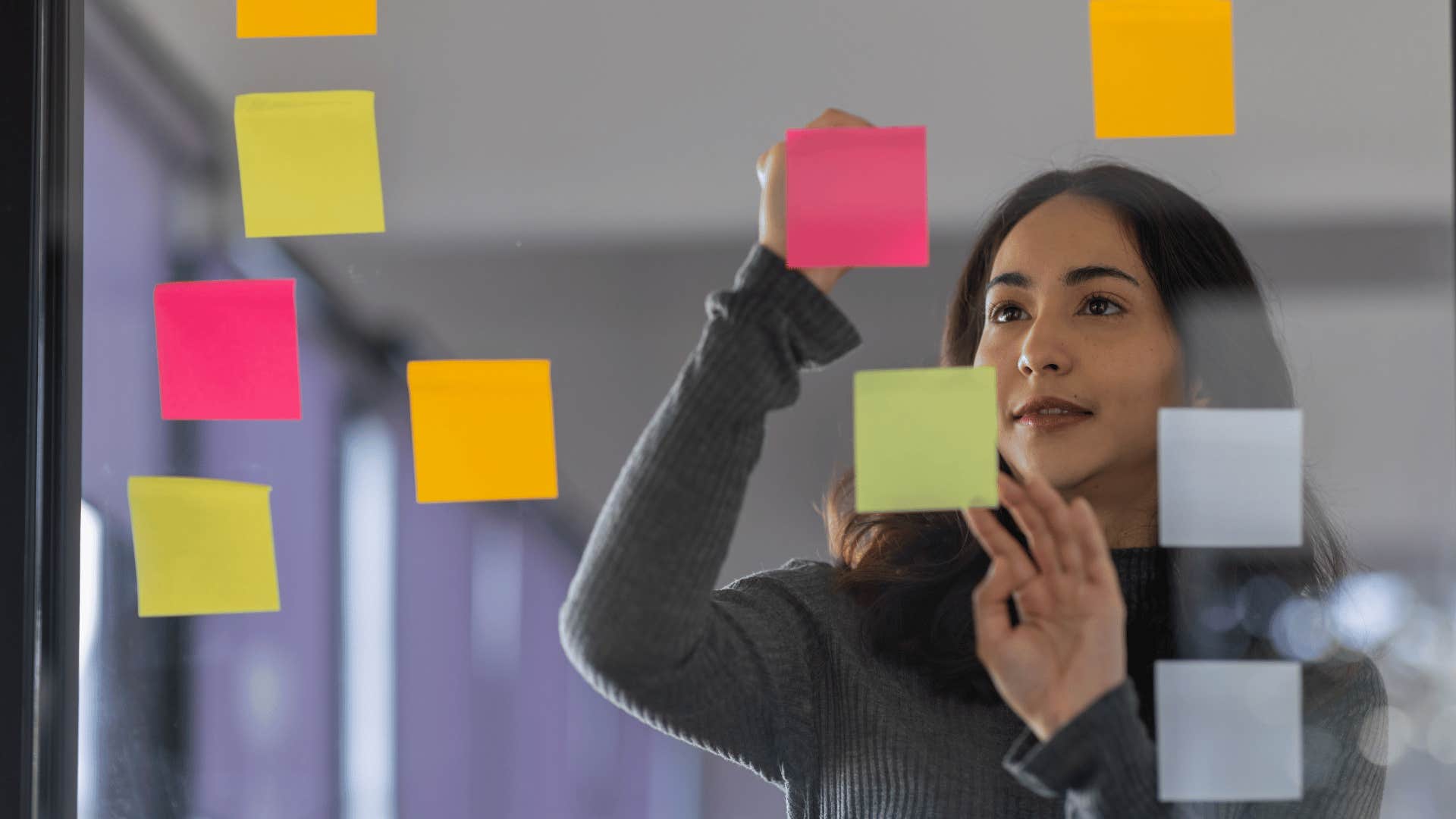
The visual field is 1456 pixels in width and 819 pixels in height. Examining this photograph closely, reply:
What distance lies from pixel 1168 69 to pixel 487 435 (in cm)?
69

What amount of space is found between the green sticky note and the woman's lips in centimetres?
5

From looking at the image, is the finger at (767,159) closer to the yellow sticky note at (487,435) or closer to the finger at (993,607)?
the yellow sticky note at (487,435)

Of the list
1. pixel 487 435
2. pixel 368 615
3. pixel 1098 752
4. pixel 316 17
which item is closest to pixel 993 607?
pixel 1098 752

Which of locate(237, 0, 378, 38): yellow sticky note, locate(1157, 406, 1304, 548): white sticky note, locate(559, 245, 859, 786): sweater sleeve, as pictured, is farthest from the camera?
locate(237, 0, 378, 38): yellow sticky note

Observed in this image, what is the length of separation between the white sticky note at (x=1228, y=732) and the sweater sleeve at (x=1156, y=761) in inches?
0.5

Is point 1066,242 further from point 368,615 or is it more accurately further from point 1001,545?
point 368,615

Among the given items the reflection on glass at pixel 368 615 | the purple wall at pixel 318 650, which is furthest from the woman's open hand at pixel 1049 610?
the reflection on glass at pixel 368 615

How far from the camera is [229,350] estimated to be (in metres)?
1.12

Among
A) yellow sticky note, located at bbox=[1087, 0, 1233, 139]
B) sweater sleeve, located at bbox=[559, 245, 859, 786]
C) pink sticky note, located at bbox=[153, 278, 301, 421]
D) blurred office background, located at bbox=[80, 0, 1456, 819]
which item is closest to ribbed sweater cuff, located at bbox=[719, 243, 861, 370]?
sweater sleeve, located at bbox=[559, 245, 859, 786]

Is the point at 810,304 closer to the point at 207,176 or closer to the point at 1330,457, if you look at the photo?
the point at 1330,457

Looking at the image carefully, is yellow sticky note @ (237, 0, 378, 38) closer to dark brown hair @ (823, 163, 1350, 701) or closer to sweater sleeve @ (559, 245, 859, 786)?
sweater sleeve @ (559, 245, 859, 786)

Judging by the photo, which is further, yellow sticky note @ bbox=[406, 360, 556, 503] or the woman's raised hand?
yellow sticky note @ bbox=[406, 360, 556, 503]

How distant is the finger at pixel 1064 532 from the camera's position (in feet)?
3.14

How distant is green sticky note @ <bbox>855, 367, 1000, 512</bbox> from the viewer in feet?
3.26
